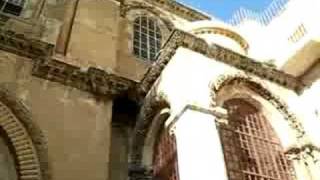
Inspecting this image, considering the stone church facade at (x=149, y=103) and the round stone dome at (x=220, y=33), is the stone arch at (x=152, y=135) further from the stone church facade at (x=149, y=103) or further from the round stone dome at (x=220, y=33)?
the round stone dome at (x=220, y=33)

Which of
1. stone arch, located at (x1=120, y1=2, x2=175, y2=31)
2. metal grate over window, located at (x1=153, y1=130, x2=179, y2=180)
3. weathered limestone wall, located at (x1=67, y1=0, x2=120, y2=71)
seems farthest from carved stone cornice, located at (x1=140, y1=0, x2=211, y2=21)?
metal grate over window, located at (x1=153, y1=130, x2=179, y2=180)

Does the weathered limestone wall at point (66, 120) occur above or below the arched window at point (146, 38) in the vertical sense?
below

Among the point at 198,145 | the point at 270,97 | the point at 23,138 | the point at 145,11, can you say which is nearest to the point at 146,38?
the point at 145,11

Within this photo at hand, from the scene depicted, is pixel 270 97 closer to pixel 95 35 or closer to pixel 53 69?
pixel 95 35

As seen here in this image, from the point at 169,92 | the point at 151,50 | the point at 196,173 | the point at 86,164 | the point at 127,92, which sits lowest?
the point at 196,173

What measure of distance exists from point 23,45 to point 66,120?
219 centimetres

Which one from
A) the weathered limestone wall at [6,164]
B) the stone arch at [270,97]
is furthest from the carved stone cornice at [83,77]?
the stone arch at [270,97]

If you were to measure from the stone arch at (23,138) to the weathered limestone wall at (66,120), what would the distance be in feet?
0.48

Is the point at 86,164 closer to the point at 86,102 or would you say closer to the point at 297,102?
the point at 86,102

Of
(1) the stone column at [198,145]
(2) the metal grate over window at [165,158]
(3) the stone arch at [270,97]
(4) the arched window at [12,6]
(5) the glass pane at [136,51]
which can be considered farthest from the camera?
(5) the glass pane at [136,51]

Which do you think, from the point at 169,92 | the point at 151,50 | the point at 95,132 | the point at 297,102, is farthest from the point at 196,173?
the point at 151,50

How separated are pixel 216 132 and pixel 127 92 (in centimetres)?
331

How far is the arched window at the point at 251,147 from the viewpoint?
27.1 ft

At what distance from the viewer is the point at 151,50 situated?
43.2 ft
